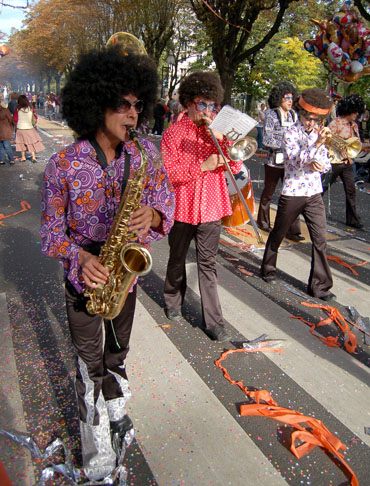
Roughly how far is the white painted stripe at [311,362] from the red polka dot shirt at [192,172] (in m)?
1.18

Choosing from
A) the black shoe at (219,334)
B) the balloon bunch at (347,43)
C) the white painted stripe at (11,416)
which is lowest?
the white painted stripe at (11,416)

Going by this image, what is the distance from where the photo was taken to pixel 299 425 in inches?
97.7

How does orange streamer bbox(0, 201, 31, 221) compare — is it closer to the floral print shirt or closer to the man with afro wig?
the floral print shirt

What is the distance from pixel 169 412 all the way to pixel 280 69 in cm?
2387

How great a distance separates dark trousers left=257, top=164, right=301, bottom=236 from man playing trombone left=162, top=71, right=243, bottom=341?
295cm

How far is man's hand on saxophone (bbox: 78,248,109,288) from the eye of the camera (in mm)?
1824

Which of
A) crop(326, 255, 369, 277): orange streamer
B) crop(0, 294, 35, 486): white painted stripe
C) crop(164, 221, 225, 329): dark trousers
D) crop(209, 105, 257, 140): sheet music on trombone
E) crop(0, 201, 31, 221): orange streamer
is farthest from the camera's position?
crop(0, 201, 31, 221): orange streamer

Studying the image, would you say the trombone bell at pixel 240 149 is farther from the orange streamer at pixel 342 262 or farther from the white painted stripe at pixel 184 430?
the orange streamer at pixel 342 262

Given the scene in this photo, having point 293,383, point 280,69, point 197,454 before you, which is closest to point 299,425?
point 293,383

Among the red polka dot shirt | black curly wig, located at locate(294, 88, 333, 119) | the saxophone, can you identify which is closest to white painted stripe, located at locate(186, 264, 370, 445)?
the red polka dot shirt

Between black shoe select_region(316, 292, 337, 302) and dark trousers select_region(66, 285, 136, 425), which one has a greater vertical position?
dark trousers select_region(66, 285, 136, 425)

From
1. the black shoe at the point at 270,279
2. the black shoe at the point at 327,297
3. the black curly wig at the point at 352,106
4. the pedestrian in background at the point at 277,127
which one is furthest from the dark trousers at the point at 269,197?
the black shoe at the point at 327,297

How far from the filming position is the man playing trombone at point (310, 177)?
147 inches

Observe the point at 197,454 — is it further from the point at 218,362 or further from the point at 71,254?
the point at 71,254
